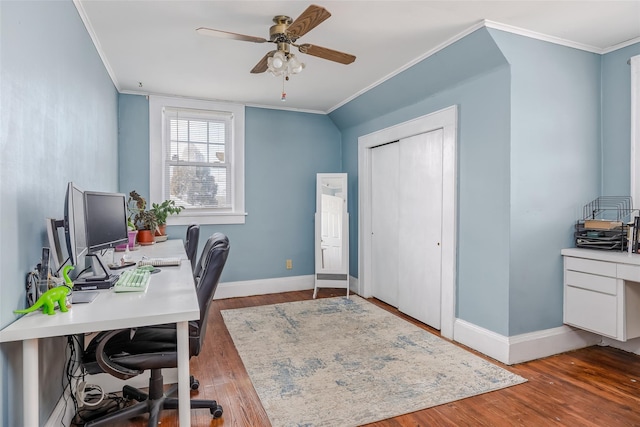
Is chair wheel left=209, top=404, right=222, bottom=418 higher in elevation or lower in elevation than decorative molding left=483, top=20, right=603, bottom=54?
lower

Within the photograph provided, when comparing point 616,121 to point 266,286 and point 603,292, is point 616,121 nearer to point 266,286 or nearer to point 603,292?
point 603,292

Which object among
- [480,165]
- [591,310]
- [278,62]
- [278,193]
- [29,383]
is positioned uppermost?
[278,62]

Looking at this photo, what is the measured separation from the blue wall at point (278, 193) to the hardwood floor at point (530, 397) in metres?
1.81

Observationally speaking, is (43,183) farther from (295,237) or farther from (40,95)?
(295,237)

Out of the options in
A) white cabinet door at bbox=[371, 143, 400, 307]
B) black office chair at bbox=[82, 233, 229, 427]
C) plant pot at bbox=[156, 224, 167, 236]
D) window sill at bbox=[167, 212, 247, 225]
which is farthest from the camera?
window sill at bbox=[167, 212, 247, 225]

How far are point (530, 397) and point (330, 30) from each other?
110 inches

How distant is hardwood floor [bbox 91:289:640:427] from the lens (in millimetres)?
1969

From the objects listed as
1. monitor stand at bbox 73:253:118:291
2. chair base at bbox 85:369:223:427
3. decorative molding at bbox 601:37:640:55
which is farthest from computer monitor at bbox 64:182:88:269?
decorative molding at bbox 601:37:640:55

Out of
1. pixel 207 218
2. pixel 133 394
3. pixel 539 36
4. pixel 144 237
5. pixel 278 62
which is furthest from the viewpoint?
pixel 207 218

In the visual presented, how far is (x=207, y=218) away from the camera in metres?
4.37

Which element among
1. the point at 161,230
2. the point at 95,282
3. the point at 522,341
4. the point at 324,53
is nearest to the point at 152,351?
the point at 95,282

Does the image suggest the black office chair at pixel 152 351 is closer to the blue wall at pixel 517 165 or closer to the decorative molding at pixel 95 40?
the decorative molding at pixel 95 40

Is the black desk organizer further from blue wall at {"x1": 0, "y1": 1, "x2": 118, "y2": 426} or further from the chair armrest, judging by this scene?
blue wall at {"x1": 0, "y1": 1, "x2": 118, "y2": 426}

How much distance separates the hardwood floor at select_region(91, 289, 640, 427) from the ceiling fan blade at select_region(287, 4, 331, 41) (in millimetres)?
2238
